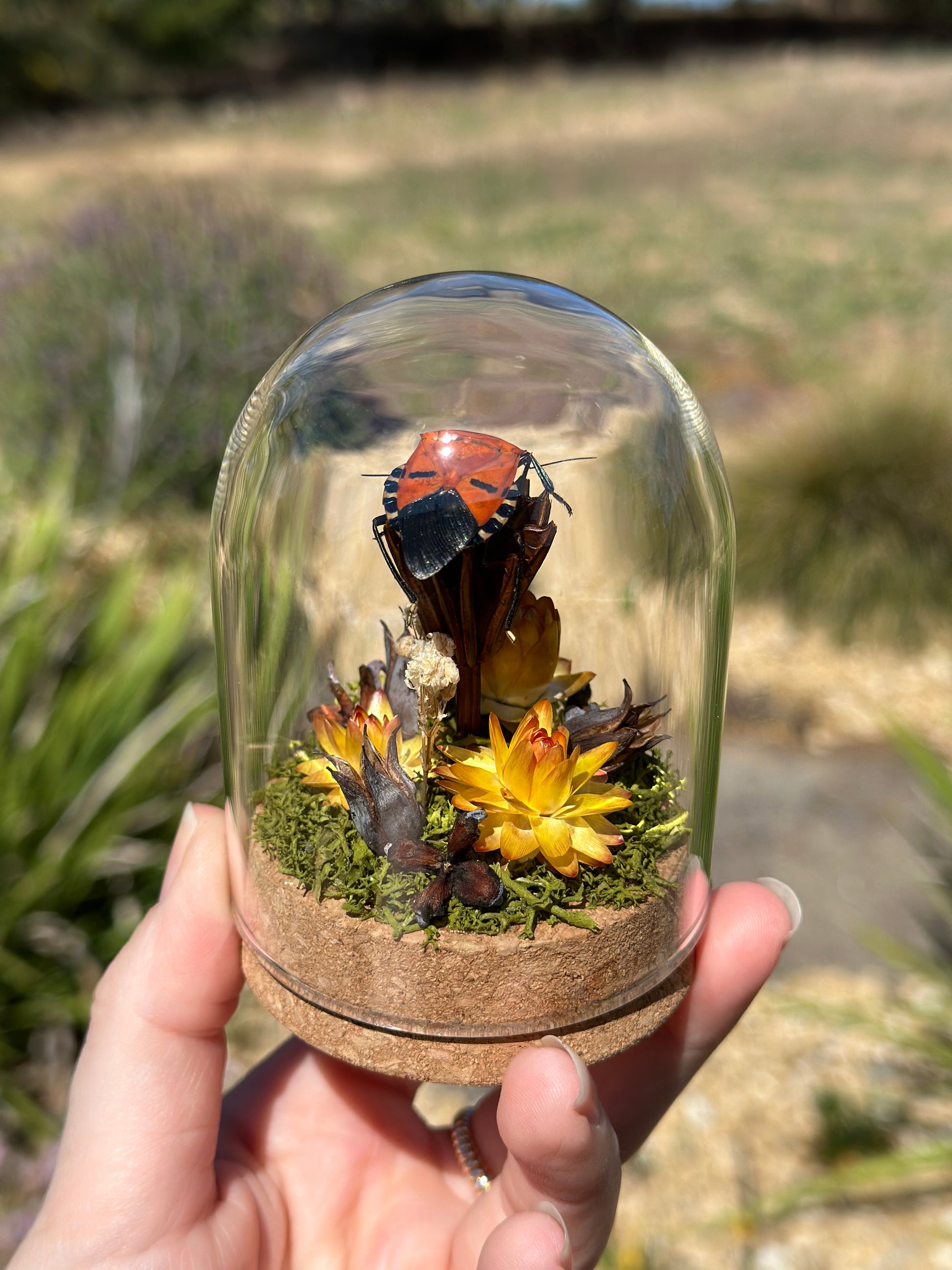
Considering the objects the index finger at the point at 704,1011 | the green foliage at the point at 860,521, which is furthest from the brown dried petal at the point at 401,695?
the green foliage at the point at 860,521

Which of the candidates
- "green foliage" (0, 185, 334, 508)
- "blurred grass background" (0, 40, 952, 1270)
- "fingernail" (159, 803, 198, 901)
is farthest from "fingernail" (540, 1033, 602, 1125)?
"green foliage" (0, 185, 334, 508)

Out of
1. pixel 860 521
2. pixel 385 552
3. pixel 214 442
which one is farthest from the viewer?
pixel 214 442

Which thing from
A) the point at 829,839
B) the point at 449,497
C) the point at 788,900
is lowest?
the point at 829,839

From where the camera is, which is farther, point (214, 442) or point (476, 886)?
point (214, 442)

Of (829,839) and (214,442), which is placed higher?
(214,442)

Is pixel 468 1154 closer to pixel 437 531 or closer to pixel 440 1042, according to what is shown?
pixel 440 1042

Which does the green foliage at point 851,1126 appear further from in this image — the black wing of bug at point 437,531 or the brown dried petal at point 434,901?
the black wing of bug at point 437,531

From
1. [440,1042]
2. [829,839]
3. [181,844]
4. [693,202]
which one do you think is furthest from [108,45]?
[440,1042]

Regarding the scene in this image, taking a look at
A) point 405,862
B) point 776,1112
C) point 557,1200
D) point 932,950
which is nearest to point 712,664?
point 405,862
